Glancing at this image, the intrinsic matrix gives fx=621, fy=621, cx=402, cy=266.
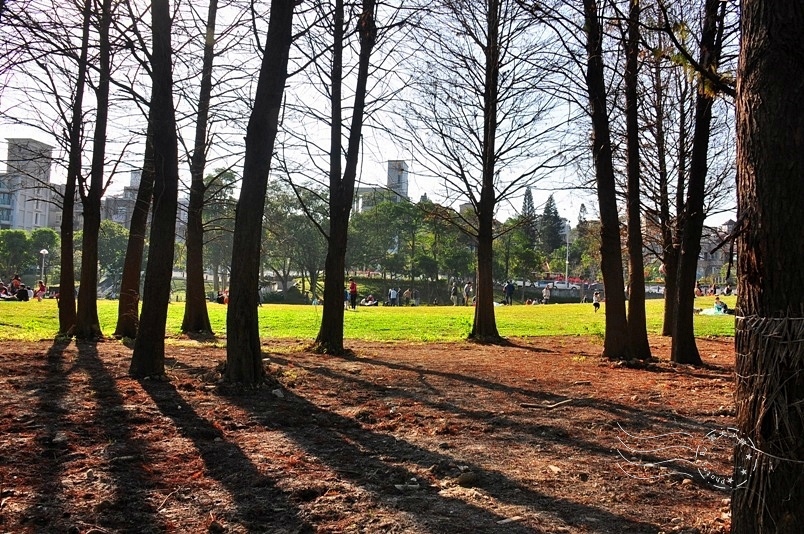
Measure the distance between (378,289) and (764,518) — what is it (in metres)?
62.4

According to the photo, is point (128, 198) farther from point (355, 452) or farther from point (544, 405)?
point (355, 452)

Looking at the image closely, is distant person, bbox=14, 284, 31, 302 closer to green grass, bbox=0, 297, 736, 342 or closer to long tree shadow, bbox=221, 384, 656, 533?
green grass, bbox=0, 297, 736, 342

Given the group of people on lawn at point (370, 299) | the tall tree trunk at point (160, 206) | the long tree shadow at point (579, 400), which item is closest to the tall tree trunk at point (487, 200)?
the long tree shadow at point (579, 400)

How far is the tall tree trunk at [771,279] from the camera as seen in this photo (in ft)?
8.77

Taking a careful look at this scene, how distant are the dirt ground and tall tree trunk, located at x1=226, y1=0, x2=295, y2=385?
50 centimetres

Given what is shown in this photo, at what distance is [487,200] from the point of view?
48.5ft

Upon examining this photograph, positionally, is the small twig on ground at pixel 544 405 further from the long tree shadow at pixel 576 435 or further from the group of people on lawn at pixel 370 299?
the group of people on lawn at pixel 370 299

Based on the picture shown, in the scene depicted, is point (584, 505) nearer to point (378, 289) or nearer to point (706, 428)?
point (706, 428)

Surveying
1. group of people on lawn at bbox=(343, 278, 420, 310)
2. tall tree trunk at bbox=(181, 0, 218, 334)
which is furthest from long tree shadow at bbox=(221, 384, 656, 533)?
group of people on lawn at bbox=(343, 278, 420, 310)

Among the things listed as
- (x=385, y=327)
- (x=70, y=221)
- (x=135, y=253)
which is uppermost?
(x=70, y=221)

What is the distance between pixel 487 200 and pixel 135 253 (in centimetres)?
782

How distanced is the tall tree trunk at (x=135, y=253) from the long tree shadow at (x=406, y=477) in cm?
713

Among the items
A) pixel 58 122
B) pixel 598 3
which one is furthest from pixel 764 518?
pixel 58 122

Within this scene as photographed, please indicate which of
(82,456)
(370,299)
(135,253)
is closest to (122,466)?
(82,456)
